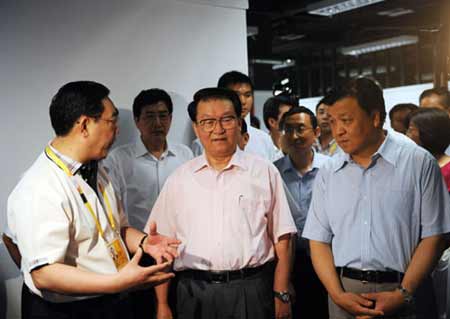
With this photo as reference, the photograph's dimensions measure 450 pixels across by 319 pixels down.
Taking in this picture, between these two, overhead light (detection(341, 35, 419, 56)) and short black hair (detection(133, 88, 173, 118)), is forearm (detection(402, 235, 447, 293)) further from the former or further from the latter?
short black hair (detection(133, 88, 173, 118))

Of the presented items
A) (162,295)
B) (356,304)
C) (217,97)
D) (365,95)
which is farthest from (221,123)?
(356,304)

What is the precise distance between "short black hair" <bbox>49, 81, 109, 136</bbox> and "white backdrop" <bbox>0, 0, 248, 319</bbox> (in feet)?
2.91

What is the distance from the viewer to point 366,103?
200 cm

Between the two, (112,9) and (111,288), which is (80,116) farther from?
(112,9)

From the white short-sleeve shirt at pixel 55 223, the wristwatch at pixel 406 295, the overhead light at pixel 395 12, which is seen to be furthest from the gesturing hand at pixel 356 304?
the overhead light at pixel 395 12

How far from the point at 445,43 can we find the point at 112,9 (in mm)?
1897

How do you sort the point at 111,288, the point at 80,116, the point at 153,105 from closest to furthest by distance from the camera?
the point at 111,288 < the point at 80,116 < the point at 153,105

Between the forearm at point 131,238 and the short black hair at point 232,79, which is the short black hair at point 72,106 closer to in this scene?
the forearm at point 131,238

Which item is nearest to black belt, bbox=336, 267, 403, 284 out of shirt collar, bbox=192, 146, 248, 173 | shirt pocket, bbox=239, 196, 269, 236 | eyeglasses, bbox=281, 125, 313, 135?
shirt pocket, bbox=239, 196, 269, 236

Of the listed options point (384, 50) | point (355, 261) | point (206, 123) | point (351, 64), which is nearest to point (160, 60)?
point (206, 123)

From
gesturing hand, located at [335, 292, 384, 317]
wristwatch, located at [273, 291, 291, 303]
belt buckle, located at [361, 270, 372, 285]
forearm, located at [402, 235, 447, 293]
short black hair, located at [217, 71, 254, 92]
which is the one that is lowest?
wristwatch, located at [273, 291, 291, 303]

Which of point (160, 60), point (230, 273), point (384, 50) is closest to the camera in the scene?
point (230, 273)

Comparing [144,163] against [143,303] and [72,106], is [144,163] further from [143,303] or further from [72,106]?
[72,106]

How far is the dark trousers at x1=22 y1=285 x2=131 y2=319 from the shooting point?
182 cm
